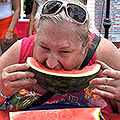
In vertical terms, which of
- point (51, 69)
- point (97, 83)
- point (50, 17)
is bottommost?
point (97, 83)

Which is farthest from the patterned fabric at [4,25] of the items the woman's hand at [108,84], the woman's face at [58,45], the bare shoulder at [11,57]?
the woman's hand at [108,84]

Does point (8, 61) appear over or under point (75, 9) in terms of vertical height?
under

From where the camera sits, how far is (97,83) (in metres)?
1.70

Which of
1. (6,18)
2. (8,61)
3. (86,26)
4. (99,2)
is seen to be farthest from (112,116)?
(6,18)

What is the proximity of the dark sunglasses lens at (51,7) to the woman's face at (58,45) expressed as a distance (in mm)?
122

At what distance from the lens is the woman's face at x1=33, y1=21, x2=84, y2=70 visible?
5.37 ft

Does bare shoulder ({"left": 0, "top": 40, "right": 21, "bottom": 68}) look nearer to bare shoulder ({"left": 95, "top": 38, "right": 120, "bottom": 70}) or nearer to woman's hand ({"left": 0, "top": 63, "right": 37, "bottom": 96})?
woman's hand ({"left": 0, "top": 63, "right": 37, "bottom": 96})

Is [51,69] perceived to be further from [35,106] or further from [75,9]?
[75,9]

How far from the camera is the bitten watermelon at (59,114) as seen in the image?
1724 millimetres

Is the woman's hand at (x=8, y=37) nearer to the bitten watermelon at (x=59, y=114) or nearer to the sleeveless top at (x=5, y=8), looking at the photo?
the sleeveless top at (x=5, y=8)

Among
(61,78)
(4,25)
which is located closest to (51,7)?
(61,78)

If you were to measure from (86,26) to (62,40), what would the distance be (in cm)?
32

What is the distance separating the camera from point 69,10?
66.6 inches

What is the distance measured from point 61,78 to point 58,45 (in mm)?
290
